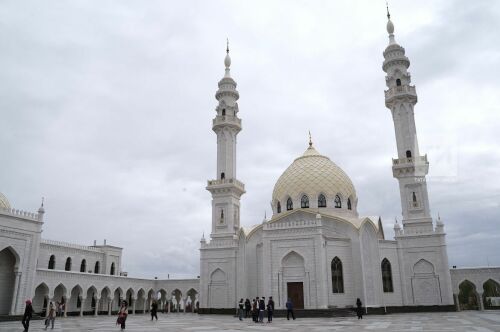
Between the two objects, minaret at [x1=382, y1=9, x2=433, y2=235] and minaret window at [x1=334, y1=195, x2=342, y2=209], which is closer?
minaret at [x1=382, y1=9, x2=433, y2=235]

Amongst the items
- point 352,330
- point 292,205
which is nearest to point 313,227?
point 292,205

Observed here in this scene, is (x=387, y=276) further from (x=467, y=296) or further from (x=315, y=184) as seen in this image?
(x=467, y=296)

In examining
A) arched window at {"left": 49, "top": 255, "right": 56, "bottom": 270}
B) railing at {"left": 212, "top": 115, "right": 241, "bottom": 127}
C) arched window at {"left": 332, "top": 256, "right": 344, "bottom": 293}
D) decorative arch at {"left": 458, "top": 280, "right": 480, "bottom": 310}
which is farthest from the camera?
arched window at {"left": 49, "top": 255, "right": 56, "bottom": 270}

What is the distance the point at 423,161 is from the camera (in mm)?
32375

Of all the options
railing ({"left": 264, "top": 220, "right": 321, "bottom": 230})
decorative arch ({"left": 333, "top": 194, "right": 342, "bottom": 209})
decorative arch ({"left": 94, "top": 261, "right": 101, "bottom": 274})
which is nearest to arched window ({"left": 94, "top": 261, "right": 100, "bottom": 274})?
decorative arch ({"left": 94, "top": 261, "right": 101, "bottom": 274})

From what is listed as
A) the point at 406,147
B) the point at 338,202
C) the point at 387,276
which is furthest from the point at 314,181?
the point at 387,276

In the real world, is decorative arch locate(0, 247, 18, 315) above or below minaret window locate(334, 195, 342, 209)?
below

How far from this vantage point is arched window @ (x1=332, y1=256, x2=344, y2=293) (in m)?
28.7

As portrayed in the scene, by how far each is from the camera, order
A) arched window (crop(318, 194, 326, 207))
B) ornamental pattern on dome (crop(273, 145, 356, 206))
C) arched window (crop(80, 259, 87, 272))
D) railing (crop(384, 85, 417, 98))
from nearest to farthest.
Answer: arched window (crop(318, 194, 326, 207)) < ornamental pattern on dome (crop(273, 145, 356, 206)) < railing (crop(384, 85, 417, 98)) < arched window (crop(80, 259, 87, 272))

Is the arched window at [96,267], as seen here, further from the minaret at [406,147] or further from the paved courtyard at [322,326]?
the minaret at [406,147]

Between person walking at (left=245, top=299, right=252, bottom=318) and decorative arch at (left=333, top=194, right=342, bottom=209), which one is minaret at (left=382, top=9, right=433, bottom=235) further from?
person walking at (left=245, top=299, right=252, bottom=318)

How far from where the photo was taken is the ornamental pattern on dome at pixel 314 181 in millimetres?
33469

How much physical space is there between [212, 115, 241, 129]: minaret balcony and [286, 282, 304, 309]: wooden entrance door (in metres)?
15.3

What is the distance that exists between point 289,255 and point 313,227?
8.49 feet
